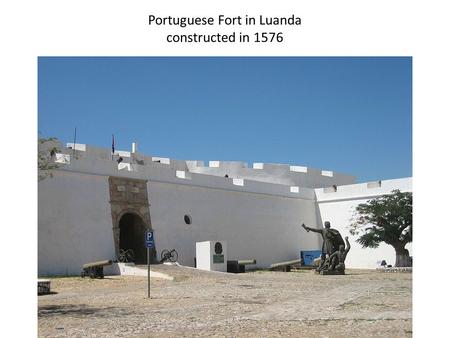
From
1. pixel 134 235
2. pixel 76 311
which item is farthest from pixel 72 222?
pixel 76 311

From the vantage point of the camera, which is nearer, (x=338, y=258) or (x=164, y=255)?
(x=338, y=258)

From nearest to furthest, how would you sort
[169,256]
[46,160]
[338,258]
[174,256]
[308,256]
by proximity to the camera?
[46,160] < [338,258] < [169,256] < [174,256] < [308,256]

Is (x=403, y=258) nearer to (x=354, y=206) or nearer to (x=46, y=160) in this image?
(x=354, y=206)

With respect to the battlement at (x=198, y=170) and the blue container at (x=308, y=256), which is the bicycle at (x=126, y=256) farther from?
the blue container at (x=308, y=256)

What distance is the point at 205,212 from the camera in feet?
70.6

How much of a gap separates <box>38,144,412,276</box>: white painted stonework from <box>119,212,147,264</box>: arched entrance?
53 centimetres

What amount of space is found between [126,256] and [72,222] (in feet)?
8.15

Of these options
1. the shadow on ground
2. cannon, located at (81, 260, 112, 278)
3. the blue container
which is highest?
the shadow on ground

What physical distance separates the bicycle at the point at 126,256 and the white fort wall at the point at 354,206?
11009 mm

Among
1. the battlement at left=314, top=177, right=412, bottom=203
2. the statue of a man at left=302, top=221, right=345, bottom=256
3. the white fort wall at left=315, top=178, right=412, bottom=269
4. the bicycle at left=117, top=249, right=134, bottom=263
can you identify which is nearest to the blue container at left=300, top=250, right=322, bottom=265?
the white fort wall at left=315, top=178, right=412, bottom=269

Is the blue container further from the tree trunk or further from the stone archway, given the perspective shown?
the stone archway

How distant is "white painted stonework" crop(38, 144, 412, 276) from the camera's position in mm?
16594

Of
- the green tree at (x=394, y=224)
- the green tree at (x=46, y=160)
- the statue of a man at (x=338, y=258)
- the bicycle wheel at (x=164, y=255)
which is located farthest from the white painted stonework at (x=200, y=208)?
the statue of a man at (x=338, y=258)

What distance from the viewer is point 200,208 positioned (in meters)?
21.3
